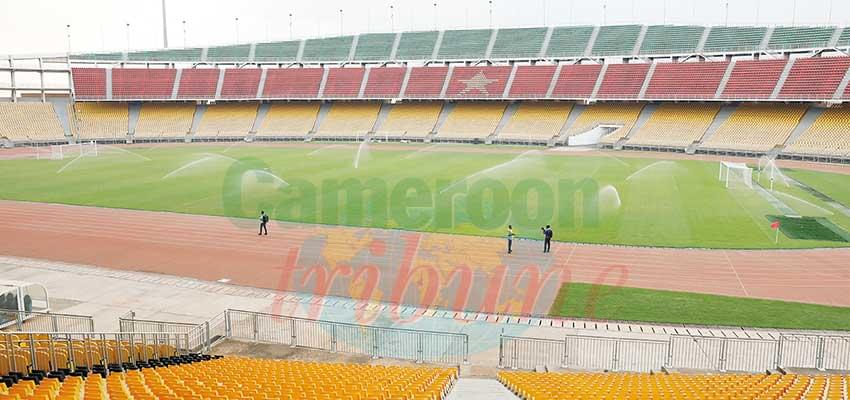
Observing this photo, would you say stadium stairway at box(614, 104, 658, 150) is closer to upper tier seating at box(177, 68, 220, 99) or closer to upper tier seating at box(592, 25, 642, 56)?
upper tier seating at box(592, 25, 642, 56)

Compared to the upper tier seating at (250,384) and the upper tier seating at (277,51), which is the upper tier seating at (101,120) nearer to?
the upper tier seating at (277,51)

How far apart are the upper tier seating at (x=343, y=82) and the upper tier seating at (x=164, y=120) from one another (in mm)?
17467

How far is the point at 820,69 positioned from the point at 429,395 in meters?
61.7

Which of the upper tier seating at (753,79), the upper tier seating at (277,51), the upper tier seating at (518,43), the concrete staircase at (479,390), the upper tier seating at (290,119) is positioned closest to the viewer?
the concrete staircase at (479,390)

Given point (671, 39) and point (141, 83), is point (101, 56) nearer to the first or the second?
point (141, 83)

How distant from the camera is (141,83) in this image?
77.4m

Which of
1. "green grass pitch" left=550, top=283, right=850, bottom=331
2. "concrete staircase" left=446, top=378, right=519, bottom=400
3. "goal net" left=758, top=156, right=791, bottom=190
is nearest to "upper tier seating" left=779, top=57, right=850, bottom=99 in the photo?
"goal net" left=758, top=156, right=791, bottom=190

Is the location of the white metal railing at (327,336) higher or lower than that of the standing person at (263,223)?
lower

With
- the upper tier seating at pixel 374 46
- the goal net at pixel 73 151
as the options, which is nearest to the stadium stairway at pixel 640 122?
the upper tier seating at pixel 374 46

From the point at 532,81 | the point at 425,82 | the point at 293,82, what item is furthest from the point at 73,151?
the point at 532,81

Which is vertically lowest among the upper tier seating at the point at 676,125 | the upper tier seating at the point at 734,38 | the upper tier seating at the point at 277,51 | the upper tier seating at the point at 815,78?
the upper tier seating at the point at 676,125

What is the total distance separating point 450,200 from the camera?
31.9 meters

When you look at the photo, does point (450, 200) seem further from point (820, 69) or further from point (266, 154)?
point (820, 69)

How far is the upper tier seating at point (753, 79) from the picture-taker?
58.1 m
